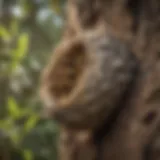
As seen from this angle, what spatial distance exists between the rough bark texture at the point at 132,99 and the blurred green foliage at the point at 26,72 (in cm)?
55

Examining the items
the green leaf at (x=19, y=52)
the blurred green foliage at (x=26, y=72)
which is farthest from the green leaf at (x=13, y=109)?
the green leaf at (x=19, y=52)

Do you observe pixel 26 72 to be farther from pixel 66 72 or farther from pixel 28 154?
pixel 66 72

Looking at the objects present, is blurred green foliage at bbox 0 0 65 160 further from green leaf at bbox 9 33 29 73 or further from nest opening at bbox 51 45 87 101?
nest opening at bbox 51 45 87 101

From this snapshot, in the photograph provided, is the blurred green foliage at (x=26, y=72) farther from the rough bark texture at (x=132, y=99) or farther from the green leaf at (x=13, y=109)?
the rough bark texture at (x=132, y=99)

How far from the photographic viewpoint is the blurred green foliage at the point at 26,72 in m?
1.27

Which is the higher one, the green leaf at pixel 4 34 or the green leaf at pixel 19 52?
the green leaf at pixel 4 34

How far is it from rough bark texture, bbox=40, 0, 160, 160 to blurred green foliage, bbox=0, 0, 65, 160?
55cm

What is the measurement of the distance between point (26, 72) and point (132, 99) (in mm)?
739

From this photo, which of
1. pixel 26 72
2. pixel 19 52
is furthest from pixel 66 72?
pixel 26 72

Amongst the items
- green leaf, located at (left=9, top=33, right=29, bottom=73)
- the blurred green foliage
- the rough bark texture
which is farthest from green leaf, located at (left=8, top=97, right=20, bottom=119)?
the rough bark texture

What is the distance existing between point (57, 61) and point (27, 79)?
0.68 m

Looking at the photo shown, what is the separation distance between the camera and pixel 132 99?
65cm

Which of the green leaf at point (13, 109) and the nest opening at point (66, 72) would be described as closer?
the nest opening at point (66, 72)

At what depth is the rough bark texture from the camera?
0.61 metres
